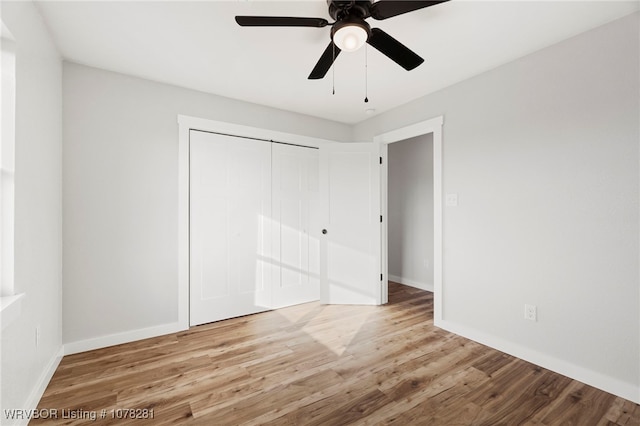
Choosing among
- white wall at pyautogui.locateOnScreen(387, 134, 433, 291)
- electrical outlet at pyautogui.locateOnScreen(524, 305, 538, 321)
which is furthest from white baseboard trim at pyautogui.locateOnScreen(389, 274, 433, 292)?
electrical outlet at pyautogui.locateOnScreen(524, 305, 538, 321)

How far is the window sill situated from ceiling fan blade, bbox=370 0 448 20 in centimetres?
229

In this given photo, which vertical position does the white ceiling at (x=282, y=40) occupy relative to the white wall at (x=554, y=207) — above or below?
above

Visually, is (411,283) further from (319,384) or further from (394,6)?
(394,6)

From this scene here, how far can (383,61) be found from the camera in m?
2.47

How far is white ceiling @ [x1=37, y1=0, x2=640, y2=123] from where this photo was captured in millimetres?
1851

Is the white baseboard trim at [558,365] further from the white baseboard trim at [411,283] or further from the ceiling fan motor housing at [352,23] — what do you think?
the ceiling fan motor housing at [352,23]

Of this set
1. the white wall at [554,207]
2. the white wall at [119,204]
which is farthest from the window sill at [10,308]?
the white wall at [554,207]

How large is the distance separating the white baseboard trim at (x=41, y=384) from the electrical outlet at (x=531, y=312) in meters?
3.38

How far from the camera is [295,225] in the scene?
12.2 feet

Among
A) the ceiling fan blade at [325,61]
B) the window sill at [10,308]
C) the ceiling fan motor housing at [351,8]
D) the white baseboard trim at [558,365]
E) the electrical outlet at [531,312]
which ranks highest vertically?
the ceiling fan motor housing at [351,8]

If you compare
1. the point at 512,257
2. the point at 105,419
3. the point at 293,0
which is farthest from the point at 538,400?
the point at 293,0

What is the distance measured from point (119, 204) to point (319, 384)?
2322 mm

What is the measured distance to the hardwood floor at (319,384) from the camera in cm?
172

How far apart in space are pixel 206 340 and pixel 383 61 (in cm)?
298
